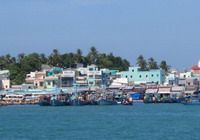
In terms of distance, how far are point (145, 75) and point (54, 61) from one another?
1513 cm

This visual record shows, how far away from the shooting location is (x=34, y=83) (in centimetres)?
13362

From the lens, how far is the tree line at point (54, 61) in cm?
13800

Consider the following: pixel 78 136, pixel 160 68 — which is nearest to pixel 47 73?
pixel 160 68

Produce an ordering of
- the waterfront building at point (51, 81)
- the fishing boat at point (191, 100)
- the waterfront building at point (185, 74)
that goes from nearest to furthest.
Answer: the fishing boat at point (191, 100) → the waterfront building at point (51, 81) → the waterfront building at point (185, 74)

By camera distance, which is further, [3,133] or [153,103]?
[153,103]

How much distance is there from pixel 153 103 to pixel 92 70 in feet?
36.3

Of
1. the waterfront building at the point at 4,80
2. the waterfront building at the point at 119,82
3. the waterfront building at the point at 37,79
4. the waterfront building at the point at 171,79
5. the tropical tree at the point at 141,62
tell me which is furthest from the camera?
the tropical tree at the point at 141,62

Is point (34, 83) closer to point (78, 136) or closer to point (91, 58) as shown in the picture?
point (91, 58)

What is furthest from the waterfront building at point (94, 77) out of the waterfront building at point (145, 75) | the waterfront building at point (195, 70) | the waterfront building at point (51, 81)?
the waterfront building at point (195, 70)

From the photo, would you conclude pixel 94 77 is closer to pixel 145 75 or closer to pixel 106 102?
pixel 145 75

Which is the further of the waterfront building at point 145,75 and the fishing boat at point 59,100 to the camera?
the waterfront building at point 145,75

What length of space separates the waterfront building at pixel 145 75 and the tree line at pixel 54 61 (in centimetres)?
624

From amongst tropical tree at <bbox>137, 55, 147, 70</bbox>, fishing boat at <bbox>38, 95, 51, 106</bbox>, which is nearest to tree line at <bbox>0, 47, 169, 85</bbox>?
tropical tree at <bbox>137, 55, 147, 70</bbox>

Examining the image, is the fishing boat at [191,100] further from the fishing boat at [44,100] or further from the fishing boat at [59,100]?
the fishing boat at [44,100]
